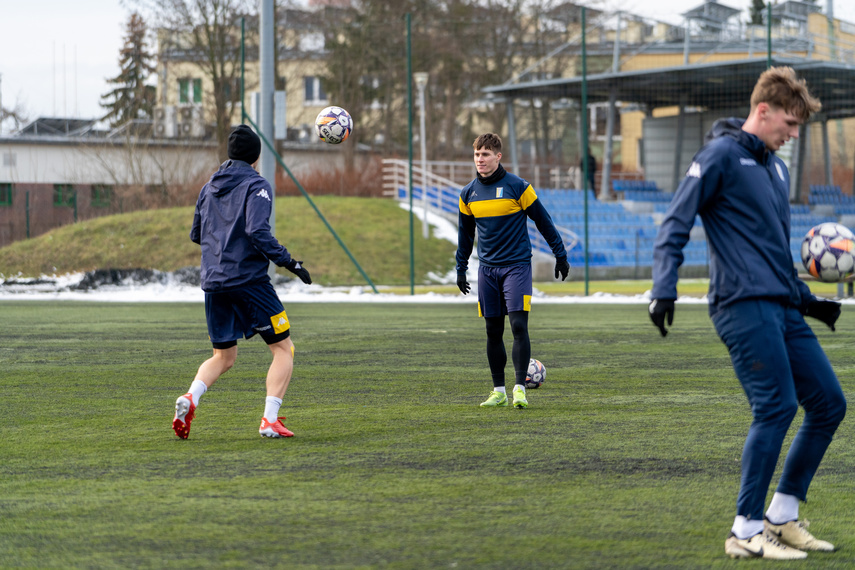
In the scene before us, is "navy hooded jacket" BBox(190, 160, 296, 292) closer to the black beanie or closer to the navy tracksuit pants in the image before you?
the black beanie

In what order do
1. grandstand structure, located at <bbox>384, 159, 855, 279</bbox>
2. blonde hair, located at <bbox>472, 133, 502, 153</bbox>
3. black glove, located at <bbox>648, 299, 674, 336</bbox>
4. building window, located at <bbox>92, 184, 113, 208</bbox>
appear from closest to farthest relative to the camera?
black glove, located at <bbox>648, 299, 674, 336</bbox>, blonde hair, located at <bbox>472, 133, 502, 153</bbox>, grandstand structure, located at <bbox>384, 159, 855, 279</bbox>, building window, located at <bbox>92, 184, 113, 208</bbox>

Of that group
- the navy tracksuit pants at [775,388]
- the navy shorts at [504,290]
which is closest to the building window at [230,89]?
the navy shorts at [504,290]

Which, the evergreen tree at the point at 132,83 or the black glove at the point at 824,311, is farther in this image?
the evergreen tree at the point at 132,83

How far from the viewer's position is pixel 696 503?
513 cm

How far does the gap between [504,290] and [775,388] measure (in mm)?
4297

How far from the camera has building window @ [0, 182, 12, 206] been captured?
4326cm

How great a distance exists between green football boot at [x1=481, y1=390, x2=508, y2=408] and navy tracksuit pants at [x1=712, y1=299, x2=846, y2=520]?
4020 mm

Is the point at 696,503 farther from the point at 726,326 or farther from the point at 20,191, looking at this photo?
the point at 20,191

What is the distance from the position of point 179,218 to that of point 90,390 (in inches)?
907

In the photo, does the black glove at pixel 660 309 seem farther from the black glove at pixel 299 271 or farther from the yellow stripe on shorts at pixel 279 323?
the yellow stripe on shorts at pixel 279 323

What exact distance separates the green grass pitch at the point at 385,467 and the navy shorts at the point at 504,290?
2.58 ft

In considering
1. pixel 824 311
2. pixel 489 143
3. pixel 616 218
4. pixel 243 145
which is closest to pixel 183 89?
pixel 616 218

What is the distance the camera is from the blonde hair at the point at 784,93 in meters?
4.23

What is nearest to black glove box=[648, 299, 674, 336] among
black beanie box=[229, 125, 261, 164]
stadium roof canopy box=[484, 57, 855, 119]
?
black beanie box=[229, 125, 261, 164]
